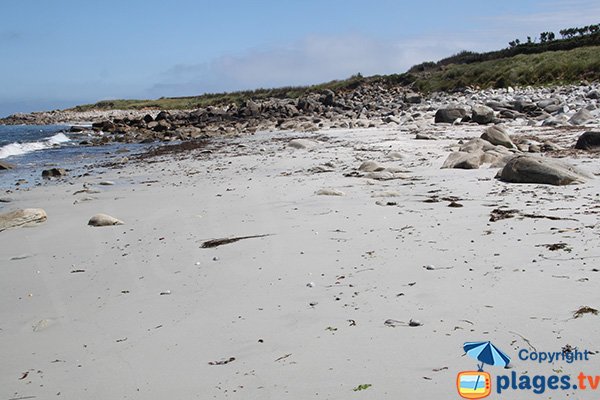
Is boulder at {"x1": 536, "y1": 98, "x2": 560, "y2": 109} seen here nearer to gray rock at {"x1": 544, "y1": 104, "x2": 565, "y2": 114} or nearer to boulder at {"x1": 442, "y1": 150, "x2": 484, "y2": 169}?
gray rock at {"x1": 544, "y1": 104, "x2": 565, "y2": 114}

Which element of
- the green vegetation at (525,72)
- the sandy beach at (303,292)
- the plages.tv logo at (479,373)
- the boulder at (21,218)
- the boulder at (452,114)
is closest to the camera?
the plages.tv logo at (479,373)

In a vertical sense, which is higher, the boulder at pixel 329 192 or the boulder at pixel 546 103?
the boulder at pixel 546 103

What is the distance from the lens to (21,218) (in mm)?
7203

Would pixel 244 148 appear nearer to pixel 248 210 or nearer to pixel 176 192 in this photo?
pixel 176 192

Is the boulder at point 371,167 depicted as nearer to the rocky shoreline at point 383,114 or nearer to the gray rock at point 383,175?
the gray rock at point 383,175

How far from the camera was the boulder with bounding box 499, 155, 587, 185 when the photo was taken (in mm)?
6672

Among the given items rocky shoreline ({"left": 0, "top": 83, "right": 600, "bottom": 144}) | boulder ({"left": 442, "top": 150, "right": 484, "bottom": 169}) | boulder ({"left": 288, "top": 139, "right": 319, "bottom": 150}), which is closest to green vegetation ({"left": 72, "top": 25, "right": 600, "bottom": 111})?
rocky shoreline ({"left": 0, "top": 83, "right": 600, "bottom": 144})

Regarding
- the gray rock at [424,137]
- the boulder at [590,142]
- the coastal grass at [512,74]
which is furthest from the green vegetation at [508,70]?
the boulder at [590,142]

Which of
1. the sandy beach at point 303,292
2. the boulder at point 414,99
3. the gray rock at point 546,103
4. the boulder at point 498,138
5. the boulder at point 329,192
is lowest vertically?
the sandy beach at point 303,292

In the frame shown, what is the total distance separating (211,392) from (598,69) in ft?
101

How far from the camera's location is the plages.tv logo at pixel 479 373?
7.74 feet

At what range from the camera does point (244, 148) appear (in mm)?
17156

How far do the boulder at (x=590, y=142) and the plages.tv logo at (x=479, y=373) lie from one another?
7.99 m

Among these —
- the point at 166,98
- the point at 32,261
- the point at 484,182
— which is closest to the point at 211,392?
the point at 32,261
